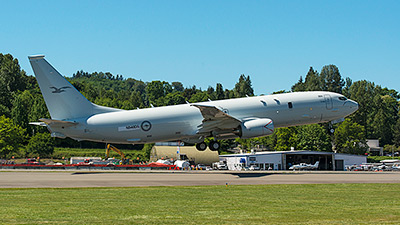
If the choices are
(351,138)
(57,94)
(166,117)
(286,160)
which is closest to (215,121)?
(166,117)

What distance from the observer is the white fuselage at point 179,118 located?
153ft

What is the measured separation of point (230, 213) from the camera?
1873cm

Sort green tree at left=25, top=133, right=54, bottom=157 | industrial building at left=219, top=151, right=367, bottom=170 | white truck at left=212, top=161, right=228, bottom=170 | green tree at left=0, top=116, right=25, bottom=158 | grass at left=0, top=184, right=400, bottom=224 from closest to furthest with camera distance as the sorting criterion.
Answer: grass at left=0, top=184, right=400, bottom=224 → industrial building at left=219, top=151, right=367, bottom=170 → white truck at left=212, top=161, right=228, bottom=170 → green tree at left=0, top=116, right=25, bottom=158 → green tree at left=25, top=133, right=54, bottom=157

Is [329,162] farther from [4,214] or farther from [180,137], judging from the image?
[4,214]

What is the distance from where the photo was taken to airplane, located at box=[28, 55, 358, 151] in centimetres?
4606

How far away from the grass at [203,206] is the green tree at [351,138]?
10805 centimetres

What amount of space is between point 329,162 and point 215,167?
71.5 ft

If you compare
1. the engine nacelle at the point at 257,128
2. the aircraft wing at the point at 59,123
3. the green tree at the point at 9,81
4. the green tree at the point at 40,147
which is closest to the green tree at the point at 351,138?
the green tree at the point at 40,147

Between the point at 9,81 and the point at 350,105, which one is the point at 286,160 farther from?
the point at 9,81

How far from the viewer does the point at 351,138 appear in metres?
137

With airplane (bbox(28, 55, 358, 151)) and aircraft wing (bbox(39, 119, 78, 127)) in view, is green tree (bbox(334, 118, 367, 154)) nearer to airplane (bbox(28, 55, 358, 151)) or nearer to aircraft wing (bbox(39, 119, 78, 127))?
airplane (bbox(28, 55, 358, 151))

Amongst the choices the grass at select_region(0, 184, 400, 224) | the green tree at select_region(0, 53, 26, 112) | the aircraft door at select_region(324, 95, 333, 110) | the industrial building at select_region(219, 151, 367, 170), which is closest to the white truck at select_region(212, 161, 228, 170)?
the industrial building at select_region(219, 151, 367, 170)

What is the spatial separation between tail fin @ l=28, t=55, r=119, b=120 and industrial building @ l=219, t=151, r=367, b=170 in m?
44.4

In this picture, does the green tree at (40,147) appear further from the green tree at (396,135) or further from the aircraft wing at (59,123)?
the green tree at (396,135)
